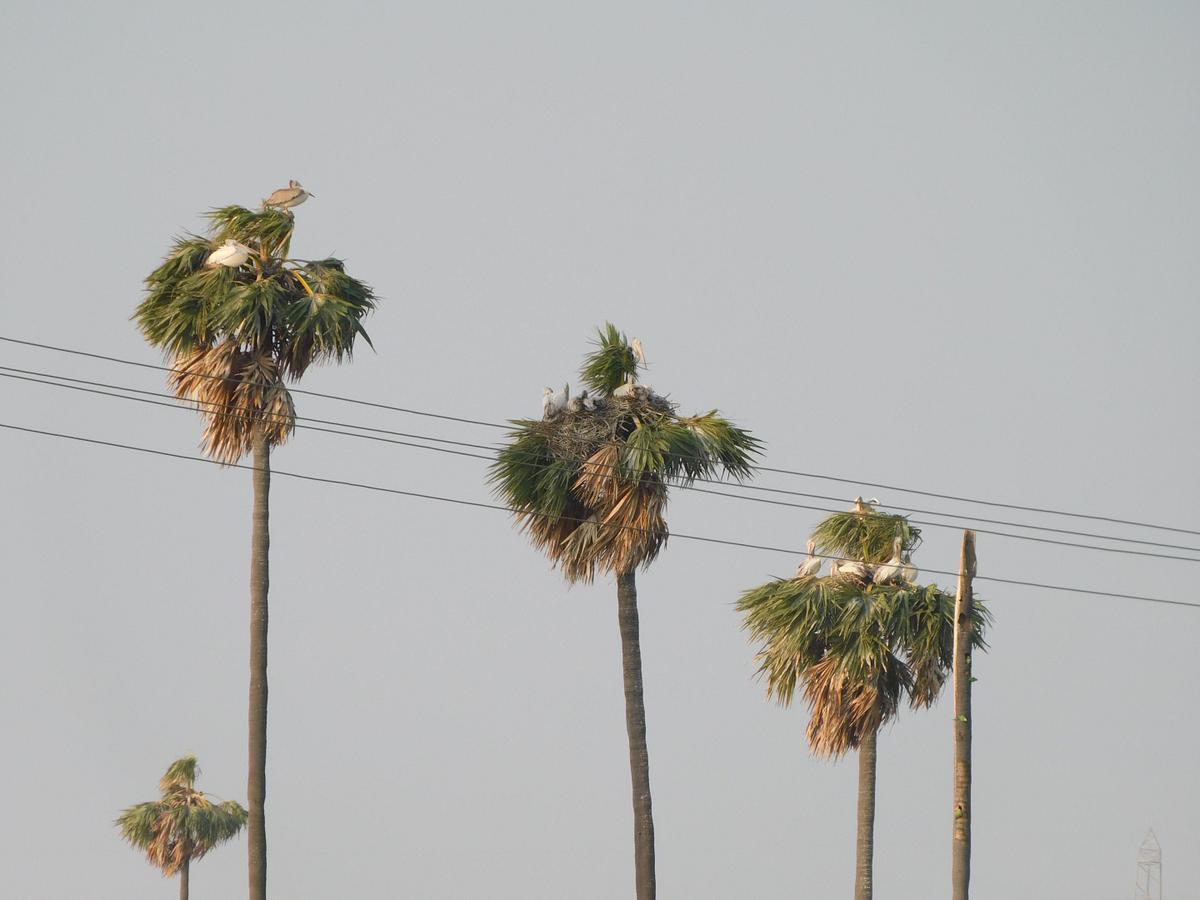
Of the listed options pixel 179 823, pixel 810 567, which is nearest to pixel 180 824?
pixel 179 823

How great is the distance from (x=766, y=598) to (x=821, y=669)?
5.67 ft

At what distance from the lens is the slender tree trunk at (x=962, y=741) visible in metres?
25.7

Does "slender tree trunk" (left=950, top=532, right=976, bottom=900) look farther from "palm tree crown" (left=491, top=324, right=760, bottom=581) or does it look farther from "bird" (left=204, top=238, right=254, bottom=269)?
"bird" (left=204, top=238, right=254, bottom=269)

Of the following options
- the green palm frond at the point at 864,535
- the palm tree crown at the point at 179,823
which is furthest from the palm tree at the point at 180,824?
the green palm frond at the point at 864,535

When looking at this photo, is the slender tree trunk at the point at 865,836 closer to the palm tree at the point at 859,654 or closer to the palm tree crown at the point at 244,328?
the palm tree at the point at 859,654

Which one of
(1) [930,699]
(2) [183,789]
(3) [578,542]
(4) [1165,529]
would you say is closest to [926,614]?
(1) [930,699]

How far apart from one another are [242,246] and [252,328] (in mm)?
1397

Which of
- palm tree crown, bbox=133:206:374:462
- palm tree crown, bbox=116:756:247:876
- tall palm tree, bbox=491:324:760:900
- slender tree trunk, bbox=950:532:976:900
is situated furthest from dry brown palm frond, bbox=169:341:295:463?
palm tree crown, bbox=116:756:247:876

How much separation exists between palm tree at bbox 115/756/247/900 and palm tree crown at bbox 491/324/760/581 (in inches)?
1180

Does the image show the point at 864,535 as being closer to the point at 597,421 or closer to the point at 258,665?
the point at 597,421

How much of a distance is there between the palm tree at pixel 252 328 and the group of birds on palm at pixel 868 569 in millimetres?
10160

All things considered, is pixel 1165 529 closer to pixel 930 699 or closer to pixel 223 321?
pixel 930 699

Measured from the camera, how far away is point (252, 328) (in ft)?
89.3

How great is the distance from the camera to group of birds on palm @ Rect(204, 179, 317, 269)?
27.6 meters
